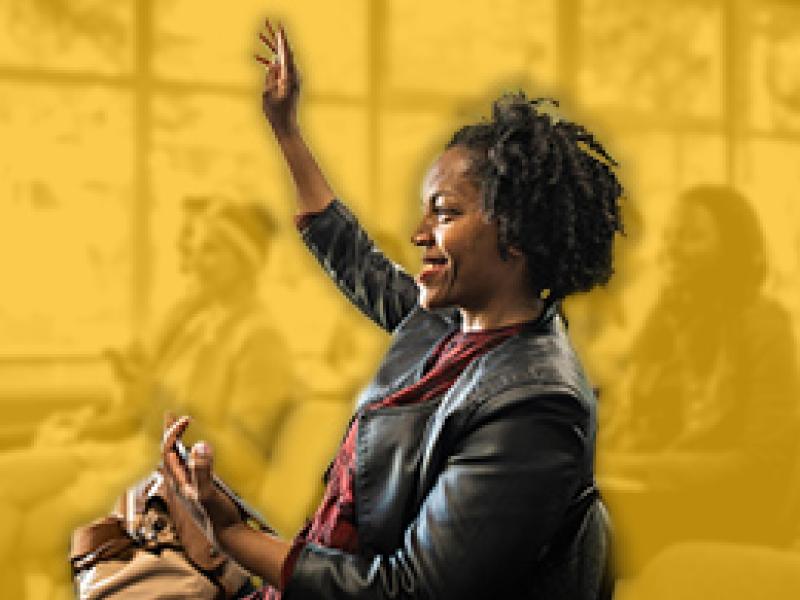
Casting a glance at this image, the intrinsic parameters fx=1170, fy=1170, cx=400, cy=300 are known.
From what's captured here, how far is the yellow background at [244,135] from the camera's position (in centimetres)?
328

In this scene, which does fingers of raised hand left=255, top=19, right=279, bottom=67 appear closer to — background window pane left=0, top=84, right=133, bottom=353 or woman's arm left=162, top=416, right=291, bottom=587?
woman's arm left=162, top=416, right=291, bottom=587

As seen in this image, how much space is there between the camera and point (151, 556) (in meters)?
1.86

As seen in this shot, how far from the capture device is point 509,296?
171 cm

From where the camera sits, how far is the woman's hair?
163 centimetres

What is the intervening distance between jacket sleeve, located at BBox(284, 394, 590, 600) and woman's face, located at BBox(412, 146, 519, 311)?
202mm

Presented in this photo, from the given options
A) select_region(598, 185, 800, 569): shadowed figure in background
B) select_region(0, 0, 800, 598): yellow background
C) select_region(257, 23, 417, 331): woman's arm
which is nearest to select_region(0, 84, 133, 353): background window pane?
select_region(0, 0, 800, 598): yellow background

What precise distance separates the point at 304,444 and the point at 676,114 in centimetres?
165

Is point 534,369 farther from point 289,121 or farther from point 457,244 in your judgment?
point 289,121

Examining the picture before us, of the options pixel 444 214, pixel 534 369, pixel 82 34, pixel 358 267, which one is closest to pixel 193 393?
pixel 82 34

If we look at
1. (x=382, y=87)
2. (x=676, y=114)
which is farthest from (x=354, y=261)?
(x=676, y=114)

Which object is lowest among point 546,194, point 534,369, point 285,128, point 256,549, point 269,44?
point 256,549

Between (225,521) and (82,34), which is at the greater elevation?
(82,34)

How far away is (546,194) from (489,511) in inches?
17.6

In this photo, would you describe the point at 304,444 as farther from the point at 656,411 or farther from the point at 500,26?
the point at 500,26
